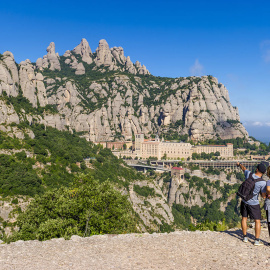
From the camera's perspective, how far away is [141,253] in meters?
12.7

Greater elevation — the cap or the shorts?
the cap

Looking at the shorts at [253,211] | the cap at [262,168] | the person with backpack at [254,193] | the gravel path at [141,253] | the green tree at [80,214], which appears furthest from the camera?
the green tree at [80,214]

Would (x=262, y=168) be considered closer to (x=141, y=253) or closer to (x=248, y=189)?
(x=248, y=189)

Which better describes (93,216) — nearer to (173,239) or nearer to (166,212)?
(173,239)

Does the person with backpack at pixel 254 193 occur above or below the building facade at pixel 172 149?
below

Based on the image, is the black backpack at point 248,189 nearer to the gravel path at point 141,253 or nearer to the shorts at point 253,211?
the shorts at point 253,211

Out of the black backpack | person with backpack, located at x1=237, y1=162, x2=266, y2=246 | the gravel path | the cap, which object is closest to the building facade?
the gravel path

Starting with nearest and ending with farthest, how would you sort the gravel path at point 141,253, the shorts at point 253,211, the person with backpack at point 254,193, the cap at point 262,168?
the gravel path at point 141,253
the cap at point 262,168
the person with backpack at point 254,193
the shorts at point 253,211

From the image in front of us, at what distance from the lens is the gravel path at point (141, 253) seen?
11352 mm

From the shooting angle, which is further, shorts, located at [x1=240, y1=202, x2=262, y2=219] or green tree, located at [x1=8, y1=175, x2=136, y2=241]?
green tree, located at [x1=8, y1=175, x2=136, y2=241]

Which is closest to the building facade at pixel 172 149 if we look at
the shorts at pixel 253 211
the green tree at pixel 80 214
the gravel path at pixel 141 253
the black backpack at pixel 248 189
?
the green tree at pixel 80 214

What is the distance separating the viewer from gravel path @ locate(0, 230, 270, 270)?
1135cm

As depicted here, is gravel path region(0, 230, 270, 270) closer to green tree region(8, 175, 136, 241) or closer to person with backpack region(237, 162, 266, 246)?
person with backpack region(237, 162, 266, 246)

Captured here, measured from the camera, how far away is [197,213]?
4380 inches
